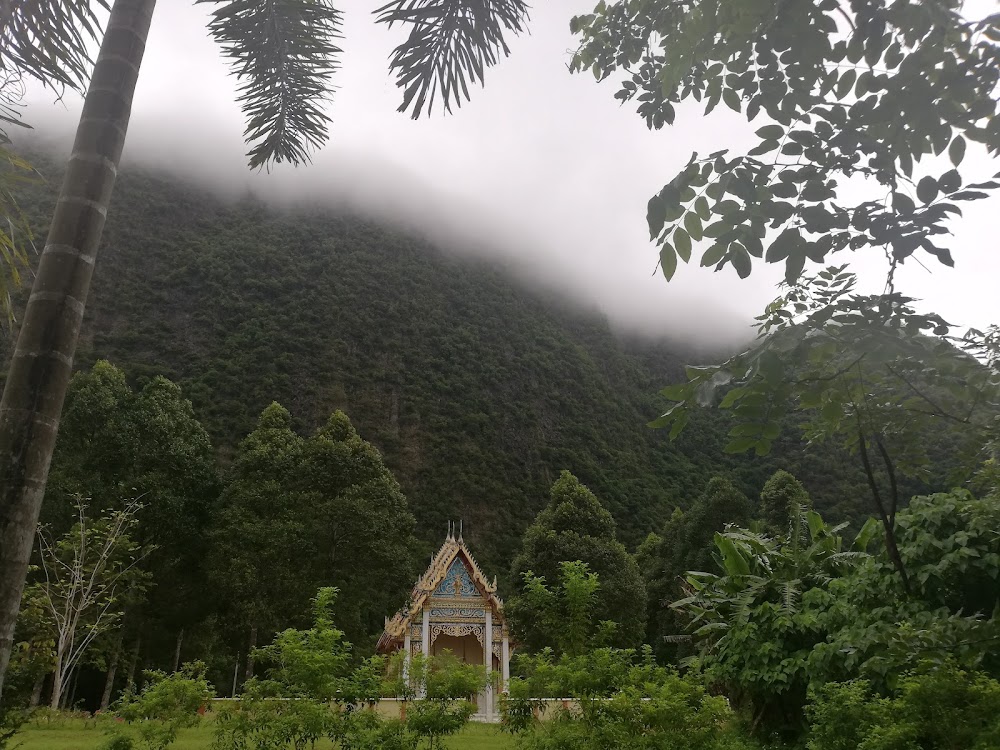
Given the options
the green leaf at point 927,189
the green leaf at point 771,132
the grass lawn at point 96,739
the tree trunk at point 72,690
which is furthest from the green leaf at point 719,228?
the tree trunk at point 72,690

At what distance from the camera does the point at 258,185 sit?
53.9 m

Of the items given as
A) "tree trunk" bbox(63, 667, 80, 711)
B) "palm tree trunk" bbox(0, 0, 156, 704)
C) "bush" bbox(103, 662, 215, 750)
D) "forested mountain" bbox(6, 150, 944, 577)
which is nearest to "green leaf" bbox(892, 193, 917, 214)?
"palm tree trunk" bbox(0, 0, 156, 704)

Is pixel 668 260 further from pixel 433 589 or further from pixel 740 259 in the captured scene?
pixel 433 589

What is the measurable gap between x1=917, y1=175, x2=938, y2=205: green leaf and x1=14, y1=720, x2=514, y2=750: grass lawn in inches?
318

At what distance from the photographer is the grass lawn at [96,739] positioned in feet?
29.1

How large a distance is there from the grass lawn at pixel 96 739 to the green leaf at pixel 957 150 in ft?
26.5

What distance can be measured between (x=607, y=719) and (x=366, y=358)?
116 ft

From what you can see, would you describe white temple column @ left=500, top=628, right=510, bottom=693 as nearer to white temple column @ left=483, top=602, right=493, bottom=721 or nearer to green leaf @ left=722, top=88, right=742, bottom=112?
white temple column @ left=483, top=602, right=493, bottom=721

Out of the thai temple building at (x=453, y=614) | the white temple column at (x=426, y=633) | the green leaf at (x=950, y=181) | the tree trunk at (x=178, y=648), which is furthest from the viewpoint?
the tree trunk at (x=178, y=648)

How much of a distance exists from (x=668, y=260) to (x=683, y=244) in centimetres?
5

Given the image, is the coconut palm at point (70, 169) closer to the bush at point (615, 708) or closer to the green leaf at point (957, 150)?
the green leaf at point (957, 150)

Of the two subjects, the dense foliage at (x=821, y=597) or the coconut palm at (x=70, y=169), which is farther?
the dense foliage at (x=821, y=597)

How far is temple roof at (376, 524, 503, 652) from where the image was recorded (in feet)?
53.2

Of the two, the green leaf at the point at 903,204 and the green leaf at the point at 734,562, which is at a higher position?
the green leaf at the point at 734,562
